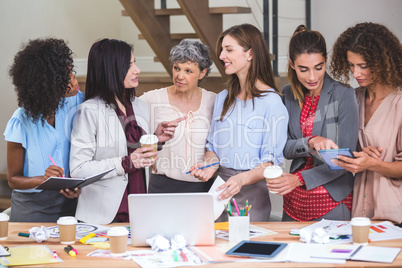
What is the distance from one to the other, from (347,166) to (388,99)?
40 cm

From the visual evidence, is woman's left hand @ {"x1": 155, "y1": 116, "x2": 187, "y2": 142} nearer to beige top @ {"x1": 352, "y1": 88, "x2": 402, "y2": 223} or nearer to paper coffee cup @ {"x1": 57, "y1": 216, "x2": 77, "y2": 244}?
paper coffee cup @ {"x1": 57, "y1": 216, "x2": 77, "y2": 244}

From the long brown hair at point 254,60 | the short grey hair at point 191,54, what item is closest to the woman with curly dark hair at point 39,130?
the short grey hair at point 191,54

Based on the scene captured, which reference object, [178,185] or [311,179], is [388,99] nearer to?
[311,179]

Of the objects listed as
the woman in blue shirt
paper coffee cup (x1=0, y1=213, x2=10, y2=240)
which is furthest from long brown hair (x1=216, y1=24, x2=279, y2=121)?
paper coffee cup (x1=0, y1=213, x2=10, y2=240)

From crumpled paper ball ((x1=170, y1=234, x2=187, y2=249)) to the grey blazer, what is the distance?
0.78 metres

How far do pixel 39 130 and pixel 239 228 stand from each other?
1176 mm

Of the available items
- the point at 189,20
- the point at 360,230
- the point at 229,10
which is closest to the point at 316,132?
the point at 360,230

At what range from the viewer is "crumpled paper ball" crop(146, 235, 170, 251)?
6.86 feet

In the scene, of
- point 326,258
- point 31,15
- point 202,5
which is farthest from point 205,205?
point 31,15

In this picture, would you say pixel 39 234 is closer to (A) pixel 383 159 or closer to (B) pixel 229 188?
(B) pixel 229 188

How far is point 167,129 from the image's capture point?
279 centimetres

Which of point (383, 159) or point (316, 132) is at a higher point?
point (316, 132)

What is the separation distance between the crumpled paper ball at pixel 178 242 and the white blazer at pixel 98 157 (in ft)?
1.91

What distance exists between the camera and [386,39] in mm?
2535
